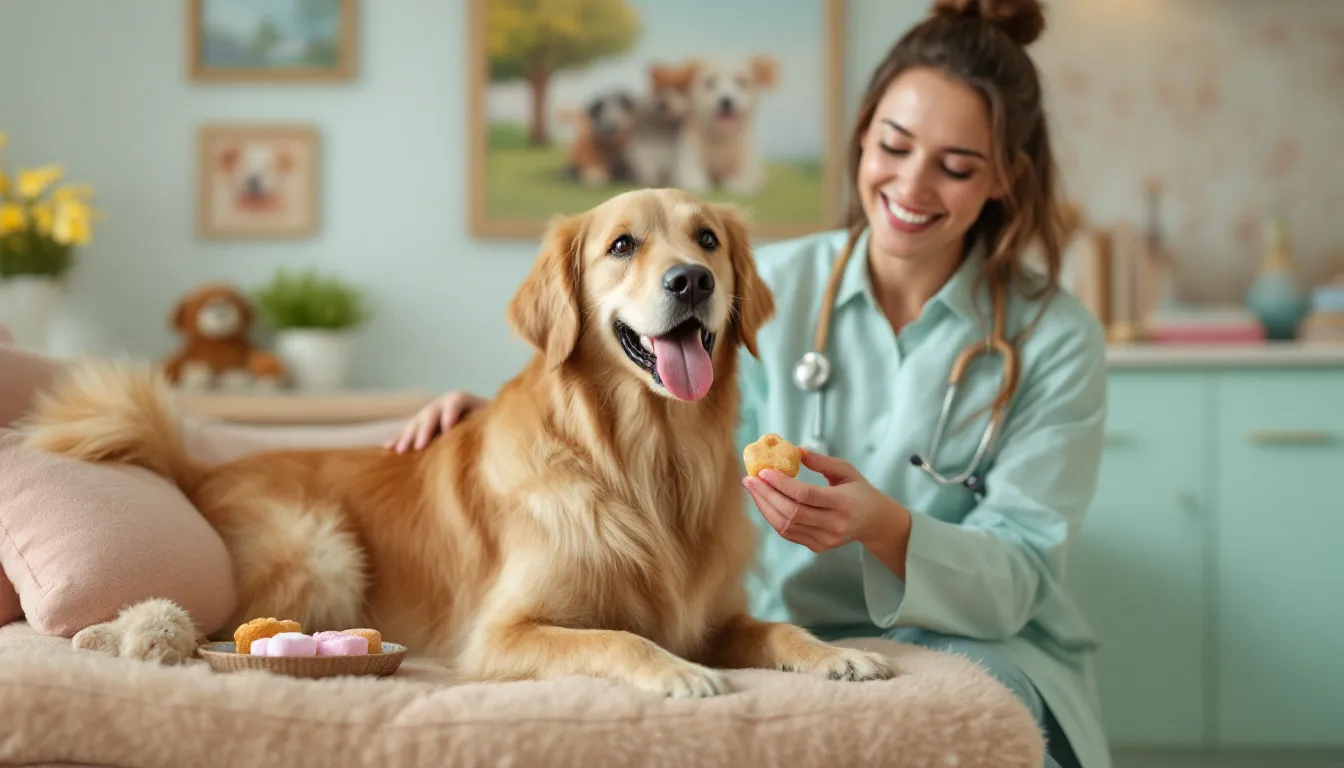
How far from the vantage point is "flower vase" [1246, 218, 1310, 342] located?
3.53 meters

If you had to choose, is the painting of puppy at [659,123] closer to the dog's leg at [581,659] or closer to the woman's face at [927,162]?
the woman's face at [927,162]

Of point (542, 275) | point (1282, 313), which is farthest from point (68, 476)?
point (1282, 313)

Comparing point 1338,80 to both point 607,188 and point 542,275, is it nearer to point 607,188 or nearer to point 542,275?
point 607,188

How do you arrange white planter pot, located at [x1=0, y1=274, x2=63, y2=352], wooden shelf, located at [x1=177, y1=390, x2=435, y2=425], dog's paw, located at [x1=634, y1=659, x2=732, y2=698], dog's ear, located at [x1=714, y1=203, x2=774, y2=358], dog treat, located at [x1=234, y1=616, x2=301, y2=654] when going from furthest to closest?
white planter pot, located at [x1=0, y1=274, x2=63, y2=352]
wooden shelf, located at [x1=177, y1=390, x2=435, y2=425]
dog's ear, located at [x1=714, y1=203, x2=774, y2=358]
dog treat, located at [x1=234, y1=616, x2=301, y2=654]
dog's paw, located at [x1=634, y1=659, x2=732, y2=698]

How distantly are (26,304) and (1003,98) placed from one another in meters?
2.91

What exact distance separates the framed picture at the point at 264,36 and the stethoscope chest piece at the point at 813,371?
2411 millimetres

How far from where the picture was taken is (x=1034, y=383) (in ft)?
6.23

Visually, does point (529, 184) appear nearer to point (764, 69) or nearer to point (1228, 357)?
point (764, 69)

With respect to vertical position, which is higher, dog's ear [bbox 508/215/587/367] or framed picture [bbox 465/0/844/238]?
framed picture [bbox 465/0/844/238]

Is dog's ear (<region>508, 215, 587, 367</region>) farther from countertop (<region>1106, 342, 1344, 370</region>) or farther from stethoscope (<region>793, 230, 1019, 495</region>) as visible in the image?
countertop (<region>1106, 342, 1344, 370</region>)

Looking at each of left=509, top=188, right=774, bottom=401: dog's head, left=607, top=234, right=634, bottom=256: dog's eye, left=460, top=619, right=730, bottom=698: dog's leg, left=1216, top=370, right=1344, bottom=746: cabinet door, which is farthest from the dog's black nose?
left=1216, top=370, right=1344, bottom=746: cabinet door

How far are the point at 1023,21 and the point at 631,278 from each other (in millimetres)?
881

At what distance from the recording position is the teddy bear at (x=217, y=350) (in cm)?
349

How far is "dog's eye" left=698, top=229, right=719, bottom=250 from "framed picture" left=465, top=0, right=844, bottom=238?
2.10 m
